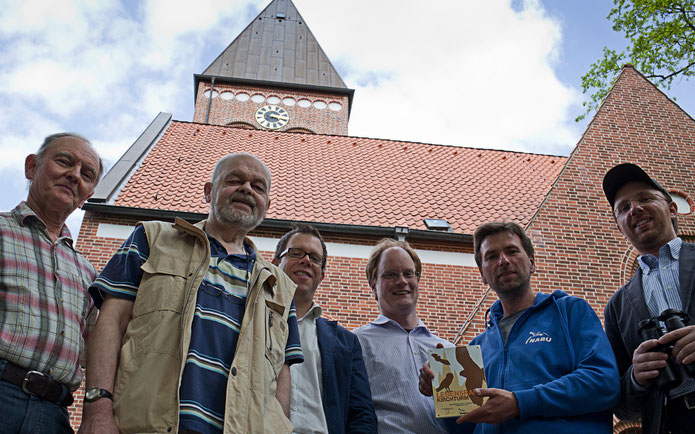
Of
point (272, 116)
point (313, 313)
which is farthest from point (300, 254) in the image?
point (272, 116)

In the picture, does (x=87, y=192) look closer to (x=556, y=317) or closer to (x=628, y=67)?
(x=556, y=317)

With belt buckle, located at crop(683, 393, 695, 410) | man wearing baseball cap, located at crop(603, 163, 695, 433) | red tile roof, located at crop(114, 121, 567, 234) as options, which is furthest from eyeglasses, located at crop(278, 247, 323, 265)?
red tile roof, located at crop(114, 121, 567, 234)

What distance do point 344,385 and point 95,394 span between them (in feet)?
4.28

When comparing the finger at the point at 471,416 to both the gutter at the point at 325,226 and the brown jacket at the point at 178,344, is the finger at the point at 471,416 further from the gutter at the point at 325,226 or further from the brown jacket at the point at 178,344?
the gutter at the point at 325,226

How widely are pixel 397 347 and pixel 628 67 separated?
32.0 feet

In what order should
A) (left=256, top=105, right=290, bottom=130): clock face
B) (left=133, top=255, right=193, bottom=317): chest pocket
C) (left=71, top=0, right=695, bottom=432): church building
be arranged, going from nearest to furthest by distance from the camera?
1. (left=133, top=255, right=193, bottom=317): chest pocket
2. (left=71, top=0, right=695, bottom=432): church building
3. (left=256, top=105, right=290, bottom=130): clock face

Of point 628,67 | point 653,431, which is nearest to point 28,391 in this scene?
point 653,431

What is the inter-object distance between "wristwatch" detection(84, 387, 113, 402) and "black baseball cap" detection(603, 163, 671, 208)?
2.83 metres

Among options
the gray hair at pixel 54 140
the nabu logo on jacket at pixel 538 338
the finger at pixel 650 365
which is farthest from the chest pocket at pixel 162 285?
the finger at pixel 650 365

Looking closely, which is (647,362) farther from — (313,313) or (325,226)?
(325,226)

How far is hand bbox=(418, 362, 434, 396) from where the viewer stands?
2815mm

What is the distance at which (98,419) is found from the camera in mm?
1964

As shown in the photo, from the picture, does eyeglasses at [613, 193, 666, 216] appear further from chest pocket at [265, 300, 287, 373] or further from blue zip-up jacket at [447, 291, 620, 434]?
chest pocket at [265, 300, 287, 373]

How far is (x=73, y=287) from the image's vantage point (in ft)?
8.16
